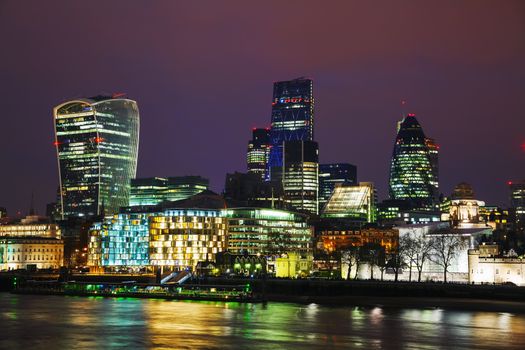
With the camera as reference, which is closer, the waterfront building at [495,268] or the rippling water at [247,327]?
the rippling water at [247,327]

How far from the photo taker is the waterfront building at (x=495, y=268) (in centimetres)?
16125

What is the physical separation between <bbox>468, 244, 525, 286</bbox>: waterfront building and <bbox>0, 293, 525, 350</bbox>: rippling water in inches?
1992

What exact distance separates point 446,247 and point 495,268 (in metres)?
27.7

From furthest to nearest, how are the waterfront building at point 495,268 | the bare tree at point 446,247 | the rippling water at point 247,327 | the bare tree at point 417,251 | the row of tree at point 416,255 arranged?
the bare tree at point 417,251
the row of tree at point 416,255
the bare tree at point 446,247
the waterfront building at point 495,268
the rippling water at point 247,327

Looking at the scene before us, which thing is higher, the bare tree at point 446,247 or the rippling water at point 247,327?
the bare tree at point 446,247

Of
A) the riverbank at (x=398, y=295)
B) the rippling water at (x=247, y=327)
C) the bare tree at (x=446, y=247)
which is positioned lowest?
the rippling water at (x=247, y=327)

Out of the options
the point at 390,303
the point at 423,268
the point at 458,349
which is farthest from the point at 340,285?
the point at 458,349

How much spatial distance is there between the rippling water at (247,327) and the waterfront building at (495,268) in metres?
50.6

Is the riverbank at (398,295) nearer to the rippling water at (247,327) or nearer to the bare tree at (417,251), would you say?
the rippling water at (247,327)

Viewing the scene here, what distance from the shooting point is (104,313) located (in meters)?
107

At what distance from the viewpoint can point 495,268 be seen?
166m

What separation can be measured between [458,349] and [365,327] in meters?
18.3

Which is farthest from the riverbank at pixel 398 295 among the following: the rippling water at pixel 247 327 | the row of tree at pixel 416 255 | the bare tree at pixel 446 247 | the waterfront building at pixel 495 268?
the bare tree at pixel 446 247

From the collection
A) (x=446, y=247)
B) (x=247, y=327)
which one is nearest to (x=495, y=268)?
(x=446, y=247)
